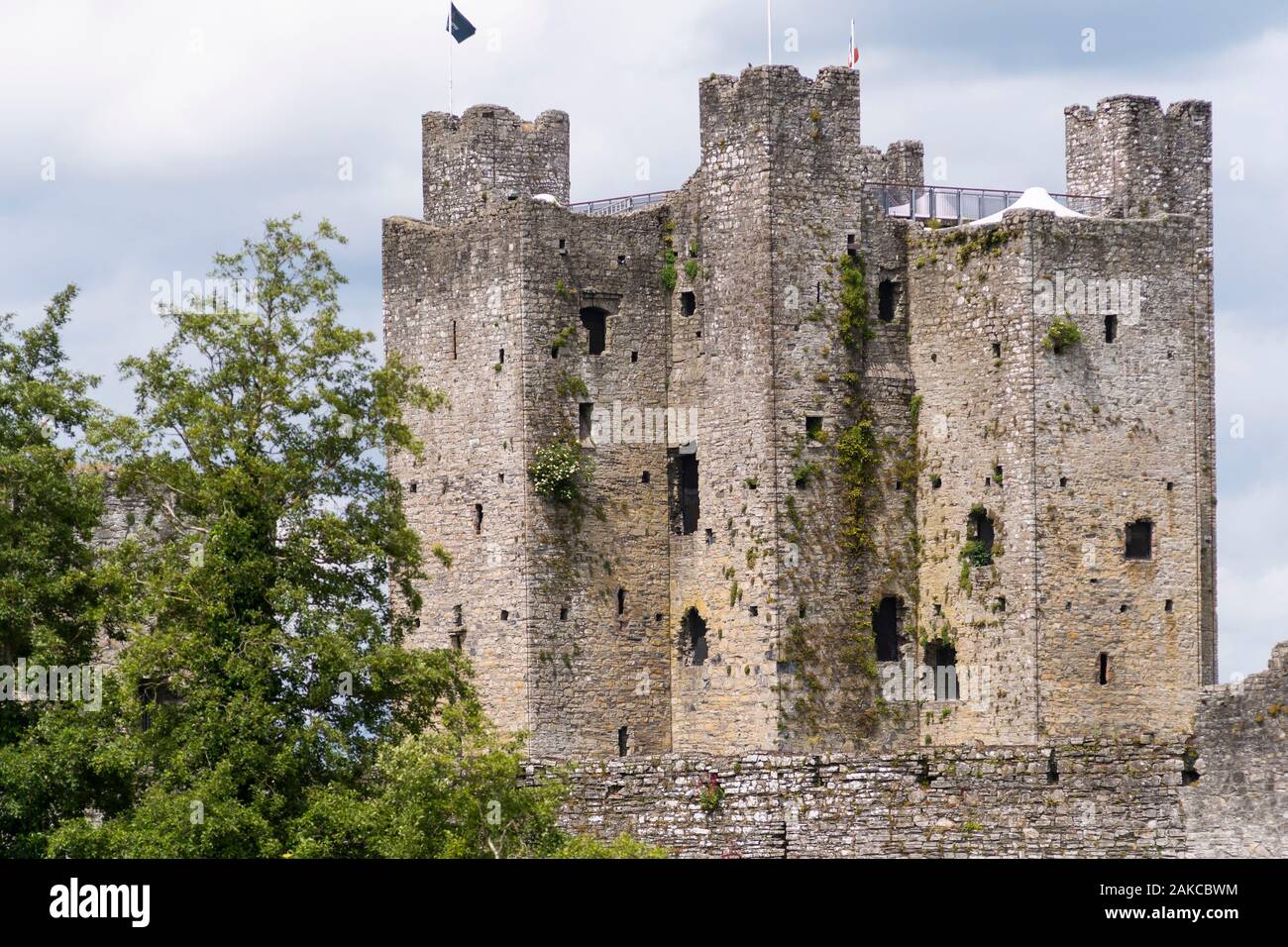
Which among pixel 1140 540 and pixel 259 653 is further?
pixel 1140 540

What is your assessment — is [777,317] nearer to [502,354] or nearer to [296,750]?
[502,354]

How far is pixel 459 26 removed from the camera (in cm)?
6488

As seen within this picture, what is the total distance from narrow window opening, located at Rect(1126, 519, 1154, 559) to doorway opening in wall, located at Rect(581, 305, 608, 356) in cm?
1242

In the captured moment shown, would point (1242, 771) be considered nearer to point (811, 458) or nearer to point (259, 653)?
point (259, 653)

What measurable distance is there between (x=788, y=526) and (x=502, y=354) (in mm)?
7517

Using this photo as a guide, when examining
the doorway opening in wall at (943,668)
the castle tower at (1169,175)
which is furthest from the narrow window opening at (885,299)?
the doorway opening in wall at (943,668)

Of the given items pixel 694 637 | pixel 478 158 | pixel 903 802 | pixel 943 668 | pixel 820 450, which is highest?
pixel 478 158

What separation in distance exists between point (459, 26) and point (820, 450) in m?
13.9

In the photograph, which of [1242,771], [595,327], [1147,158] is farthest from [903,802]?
[1147,158]

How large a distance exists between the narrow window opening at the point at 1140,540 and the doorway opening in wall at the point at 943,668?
173 inches

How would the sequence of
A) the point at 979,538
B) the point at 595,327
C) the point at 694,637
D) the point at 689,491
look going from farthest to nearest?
1. the point at 595,327
2. the point at 689,491
3. the point at 694,637
4. the point at 979,538

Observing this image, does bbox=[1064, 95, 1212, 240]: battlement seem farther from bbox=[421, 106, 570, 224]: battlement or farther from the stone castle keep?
bbox=[421, 106, 570, 224]: battlement

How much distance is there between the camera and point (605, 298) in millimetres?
62031
